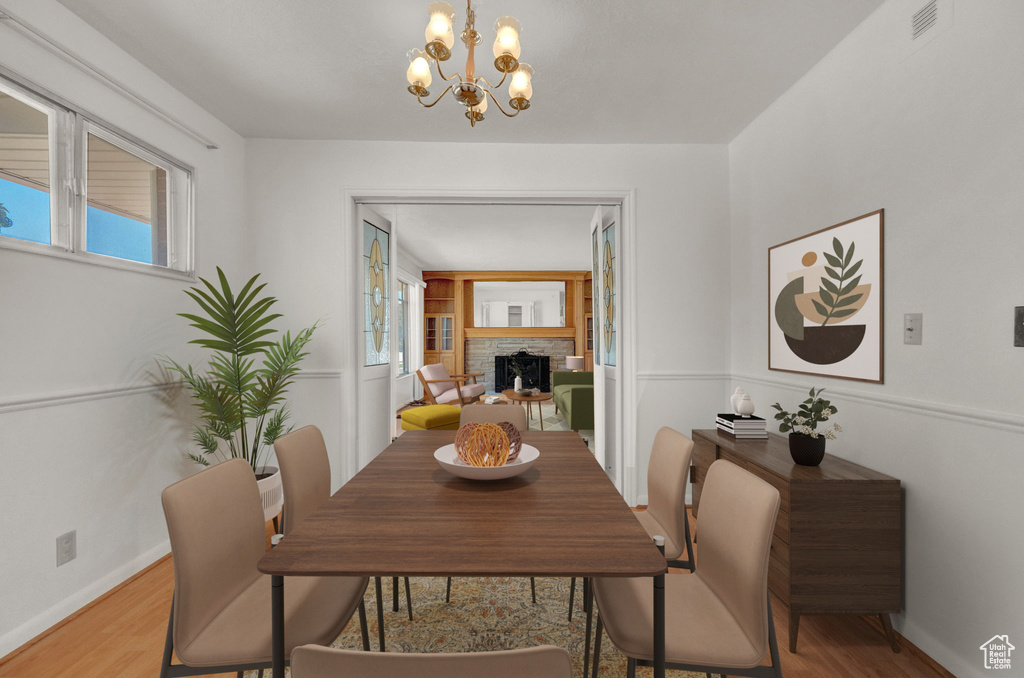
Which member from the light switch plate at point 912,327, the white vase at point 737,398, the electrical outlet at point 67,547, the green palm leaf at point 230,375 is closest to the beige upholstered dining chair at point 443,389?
the green palm leaf at point 230,375

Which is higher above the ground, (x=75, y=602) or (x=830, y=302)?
(x=830, y=302)

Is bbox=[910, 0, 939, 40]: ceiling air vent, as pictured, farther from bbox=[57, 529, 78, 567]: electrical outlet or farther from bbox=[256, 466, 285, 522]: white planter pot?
bbox=[57, 529, 78, 567]: electrical outlet

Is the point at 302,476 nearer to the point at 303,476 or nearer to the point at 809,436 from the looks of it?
the point at 303,476

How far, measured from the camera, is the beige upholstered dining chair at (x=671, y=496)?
168 centimetres

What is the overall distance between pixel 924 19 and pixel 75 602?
14.1 ft

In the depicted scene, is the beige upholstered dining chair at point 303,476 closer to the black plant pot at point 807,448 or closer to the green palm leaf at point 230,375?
the green palm leaf at point 230,375

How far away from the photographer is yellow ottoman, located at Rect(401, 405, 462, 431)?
14.8ft

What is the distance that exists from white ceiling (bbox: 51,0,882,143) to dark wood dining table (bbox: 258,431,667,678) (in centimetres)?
197

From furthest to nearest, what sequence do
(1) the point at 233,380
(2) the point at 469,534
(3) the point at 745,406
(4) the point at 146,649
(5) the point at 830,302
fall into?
1. (3) the point at 745,406
2. (1) the point at 233,380
3. (5) the point at 830,302
4. (4) the point at 146,649
5. (2) the point at 469,534

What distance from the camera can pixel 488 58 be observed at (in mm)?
2389

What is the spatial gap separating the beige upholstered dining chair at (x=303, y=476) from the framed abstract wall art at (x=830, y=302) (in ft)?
7.45

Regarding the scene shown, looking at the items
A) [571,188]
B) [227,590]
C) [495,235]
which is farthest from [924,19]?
[495,235]

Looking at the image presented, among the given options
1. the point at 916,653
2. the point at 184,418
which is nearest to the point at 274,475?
the point at 184,418

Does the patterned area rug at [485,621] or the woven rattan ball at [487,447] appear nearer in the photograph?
the woven rattan ball at [487,447]
